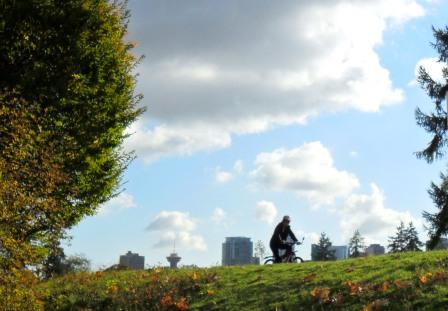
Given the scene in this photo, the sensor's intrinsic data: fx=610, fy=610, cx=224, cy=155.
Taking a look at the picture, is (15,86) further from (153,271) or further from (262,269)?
(262,269)

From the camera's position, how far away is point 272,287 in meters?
13.6

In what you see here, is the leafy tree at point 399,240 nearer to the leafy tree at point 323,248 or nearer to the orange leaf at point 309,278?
the leafy tree at point 323,248

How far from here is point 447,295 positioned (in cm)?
1039

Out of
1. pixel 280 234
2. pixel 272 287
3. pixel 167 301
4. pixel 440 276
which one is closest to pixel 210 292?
pixel 167 301

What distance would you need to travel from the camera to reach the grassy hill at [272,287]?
1116 centimetres

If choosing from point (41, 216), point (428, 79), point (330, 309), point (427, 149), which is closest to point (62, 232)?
point (41, 216)

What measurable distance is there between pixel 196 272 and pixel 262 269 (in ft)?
5.74

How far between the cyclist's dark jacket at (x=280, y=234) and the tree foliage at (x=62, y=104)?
5.84m

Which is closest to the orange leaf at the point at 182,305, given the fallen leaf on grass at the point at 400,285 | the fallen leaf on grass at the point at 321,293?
the fallen leaf on grass at the point at 321,293

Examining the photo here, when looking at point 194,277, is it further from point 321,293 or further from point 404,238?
point 404,238

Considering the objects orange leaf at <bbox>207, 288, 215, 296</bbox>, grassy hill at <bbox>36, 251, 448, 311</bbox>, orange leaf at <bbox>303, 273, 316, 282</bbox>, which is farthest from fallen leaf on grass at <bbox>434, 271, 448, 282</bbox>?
orange leaf at <bbox>207, 288, 215, 296</bbox>

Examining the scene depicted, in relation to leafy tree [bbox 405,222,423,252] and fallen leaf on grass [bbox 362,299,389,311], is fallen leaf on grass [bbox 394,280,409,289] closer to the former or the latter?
fallen leaf on grass [bbox 362,299,389,311]

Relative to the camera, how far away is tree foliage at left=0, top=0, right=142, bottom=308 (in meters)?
12.4

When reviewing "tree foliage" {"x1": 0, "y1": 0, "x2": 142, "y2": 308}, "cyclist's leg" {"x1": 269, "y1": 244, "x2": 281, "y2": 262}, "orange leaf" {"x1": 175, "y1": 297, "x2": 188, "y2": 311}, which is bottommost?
"orange leaf" {"x1": 175, "y1": 297, "x2": 188, "y2": 311}
